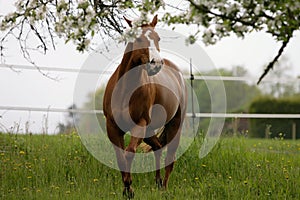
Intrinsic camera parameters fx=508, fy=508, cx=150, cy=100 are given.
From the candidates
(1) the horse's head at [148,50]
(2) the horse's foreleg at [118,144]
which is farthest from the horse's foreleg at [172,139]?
(1) the horse's head at [148,50]

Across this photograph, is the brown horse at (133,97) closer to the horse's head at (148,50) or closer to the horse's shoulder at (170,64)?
the horse's head at (148,50)

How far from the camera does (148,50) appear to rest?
5133 millimetres

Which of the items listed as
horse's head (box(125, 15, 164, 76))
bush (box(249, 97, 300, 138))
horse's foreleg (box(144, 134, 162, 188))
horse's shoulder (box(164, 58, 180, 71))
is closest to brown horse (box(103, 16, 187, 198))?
horse's head (box(125, 15, 164, 76))

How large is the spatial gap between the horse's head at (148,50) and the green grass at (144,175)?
1.32 metres

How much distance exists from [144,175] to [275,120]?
45.5ft

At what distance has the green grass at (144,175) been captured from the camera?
541 cm

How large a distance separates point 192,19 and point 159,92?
2.88m

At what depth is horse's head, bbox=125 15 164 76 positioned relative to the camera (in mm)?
5023

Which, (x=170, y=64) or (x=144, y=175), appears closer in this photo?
(x=144, y=175)

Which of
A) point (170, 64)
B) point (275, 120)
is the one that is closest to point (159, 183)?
point (170, 64)

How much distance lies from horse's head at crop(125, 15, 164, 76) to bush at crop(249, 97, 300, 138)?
47.4ft

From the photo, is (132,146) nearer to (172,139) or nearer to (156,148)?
(156,148)

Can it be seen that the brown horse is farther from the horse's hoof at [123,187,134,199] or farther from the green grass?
the green grass

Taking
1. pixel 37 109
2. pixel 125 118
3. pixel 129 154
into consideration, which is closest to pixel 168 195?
pixel 129 154
